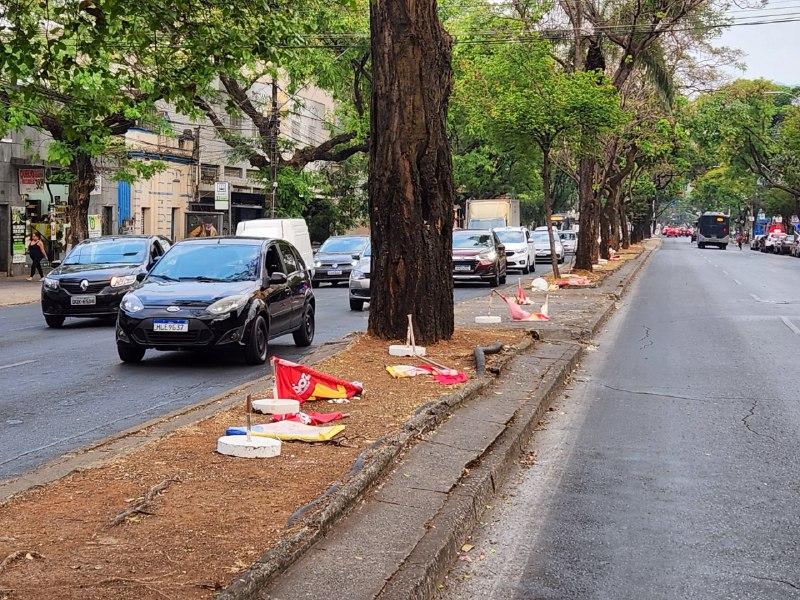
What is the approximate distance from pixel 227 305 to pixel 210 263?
1.39m

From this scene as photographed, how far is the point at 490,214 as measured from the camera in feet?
157

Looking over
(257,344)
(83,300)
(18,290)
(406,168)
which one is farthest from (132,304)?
(18,290)

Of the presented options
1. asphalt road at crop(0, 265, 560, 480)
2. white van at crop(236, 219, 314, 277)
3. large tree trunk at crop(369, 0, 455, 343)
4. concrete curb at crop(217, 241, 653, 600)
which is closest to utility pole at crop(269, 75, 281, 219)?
white van at crop(236, 219, 314, 277)

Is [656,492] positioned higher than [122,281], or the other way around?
[122,281]

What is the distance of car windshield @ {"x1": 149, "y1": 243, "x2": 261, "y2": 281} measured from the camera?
13.8 metres

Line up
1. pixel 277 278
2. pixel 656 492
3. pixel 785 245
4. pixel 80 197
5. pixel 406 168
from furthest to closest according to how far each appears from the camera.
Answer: pixel 785 245, pixel 80 197, pixel 277 278, pixel 406 168, pixel 656 492

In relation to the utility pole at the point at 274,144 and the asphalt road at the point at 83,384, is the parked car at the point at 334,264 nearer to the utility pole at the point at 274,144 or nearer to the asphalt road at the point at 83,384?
the utility pole at the point at 274,144

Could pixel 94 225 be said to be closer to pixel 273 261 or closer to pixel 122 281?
pixel 122 281

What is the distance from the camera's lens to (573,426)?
30.3 feet

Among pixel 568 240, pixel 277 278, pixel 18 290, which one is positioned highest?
pixel 277 278

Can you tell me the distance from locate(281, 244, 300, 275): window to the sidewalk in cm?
1169

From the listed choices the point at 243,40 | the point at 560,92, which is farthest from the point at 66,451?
the point at 560,92

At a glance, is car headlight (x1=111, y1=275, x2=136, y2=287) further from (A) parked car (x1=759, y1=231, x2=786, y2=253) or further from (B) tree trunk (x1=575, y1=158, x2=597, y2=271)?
(A) parked car (x1=759, y1=231, x2=786, y2=253)

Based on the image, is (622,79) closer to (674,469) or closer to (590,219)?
(590,219)
